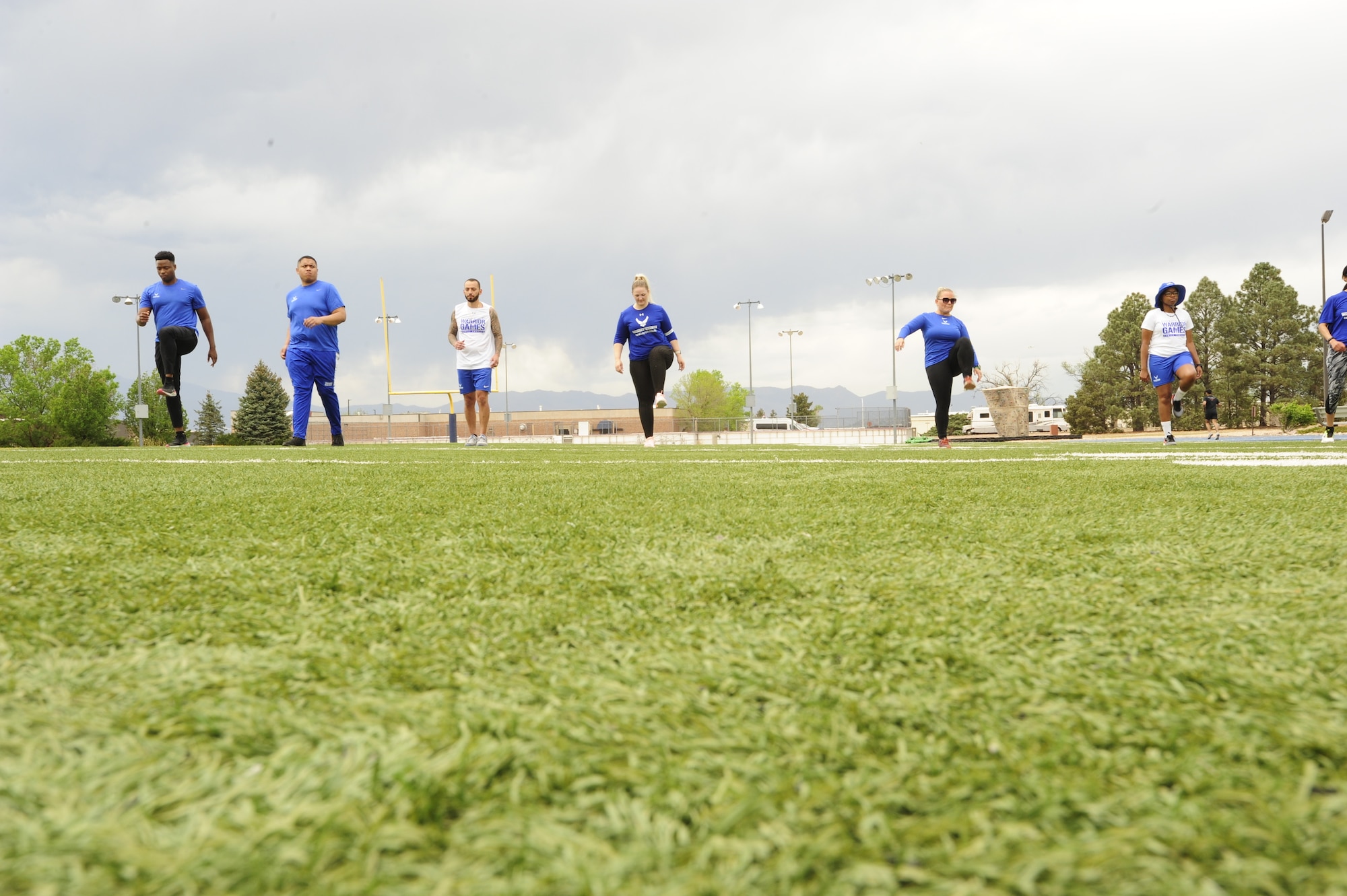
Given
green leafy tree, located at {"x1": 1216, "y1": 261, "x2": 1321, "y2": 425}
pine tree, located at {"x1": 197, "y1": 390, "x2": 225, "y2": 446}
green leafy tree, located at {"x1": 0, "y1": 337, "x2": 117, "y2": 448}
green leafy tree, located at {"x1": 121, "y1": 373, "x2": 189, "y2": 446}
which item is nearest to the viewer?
green leafy tree, located at {"x1": 1216, "y1": 261, "x2": 1321, "y2": 425}

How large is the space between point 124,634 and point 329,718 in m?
0.52

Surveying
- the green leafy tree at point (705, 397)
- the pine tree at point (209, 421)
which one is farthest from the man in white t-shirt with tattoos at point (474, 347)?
the green leafy tree at point (705, 397)

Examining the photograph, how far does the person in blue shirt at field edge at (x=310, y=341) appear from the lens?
9070 millimetres

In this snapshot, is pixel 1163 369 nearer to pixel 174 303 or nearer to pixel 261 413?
pixel 174 303

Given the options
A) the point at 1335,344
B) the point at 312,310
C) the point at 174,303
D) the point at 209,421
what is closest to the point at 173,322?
the point at 174,303

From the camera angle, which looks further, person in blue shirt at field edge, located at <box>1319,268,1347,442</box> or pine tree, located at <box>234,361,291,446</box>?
pine tree, located at <box>234,361,291,446</box>

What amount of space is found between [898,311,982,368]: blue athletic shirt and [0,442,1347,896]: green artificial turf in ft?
27.1

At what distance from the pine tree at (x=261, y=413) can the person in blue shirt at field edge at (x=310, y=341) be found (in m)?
56.4

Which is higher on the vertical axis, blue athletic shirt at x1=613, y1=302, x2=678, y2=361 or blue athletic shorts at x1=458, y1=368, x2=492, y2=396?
blue athletic shirt at x1=613, y1=302, x2=678, y2=361

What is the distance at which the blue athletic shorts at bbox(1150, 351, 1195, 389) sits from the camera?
9.94 m

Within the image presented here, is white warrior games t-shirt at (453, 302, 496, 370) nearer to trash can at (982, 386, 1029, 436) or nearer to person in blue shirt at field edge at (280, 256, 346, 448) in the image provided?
person in blue shirt at field edge at (280, 256, 346, 448)

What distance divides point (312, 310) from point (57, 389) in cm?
6502

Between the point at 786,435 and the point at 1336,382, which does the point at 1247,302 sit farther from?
the point at 1336,382

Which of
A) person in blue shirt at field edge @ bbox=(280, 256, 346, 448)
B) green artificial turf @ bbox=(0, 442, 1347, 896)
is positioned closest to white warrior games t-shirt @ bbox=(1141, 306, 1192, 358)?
green artificial turf @ bbox=(0, 442, 1347, 896)
